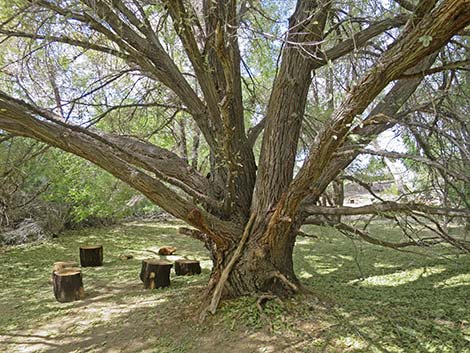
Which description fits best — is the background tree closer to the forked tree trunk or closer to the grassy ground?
the forked tree trunk

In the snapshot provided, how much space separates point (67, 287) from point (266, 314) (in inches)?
93.0

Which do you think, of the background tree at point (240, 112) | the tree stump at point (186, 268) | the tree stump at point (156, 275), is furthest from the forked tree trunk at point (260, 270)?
the tree stump at point (186, 268)

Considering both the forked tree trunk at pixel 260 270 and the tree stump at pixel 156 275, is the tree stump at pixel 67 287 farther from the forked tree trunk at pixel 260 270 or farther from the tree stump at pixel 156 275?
the forked tree trunk at pixel 260 270

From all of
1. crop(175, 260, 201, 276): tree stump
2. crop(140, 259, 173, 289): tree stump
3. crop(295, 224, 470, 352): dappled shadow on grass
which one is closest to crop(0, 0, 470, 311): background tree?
crop(295, 224, 470, 352): dappled shadow on grass

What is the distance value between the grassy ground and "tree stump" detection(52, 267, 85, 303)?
0.36ft

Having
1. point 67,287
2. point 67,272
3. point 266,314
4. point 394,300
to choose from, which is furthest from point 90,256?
point 394,300

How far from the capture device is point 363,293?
3.54m

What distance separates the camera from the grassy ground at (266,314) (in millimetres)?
2477

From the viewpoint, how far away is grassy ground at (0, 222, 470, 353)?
2.48 meters

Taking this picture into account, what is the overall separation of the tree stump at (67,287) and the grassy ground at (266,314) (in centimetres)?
11

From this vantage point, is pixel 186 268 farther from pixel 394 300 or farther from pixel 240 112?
pixel 394 300

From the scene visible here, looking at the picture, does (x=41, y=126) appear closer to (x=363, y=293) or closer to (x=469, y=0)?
(x=469, y=0)

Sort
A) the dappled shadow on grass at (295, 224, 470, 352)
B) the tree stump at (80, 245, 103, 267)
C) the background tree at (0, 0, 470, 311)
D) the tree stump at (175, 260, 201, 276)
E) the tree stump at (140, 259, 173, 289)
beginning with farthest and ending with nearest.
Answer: the tree stump at (80, 245, 103, 267) → the tree stump at (175, 260, 201, 276) → the tree stump at (140, 259, 173, 289) → the dappled shadow on grass at (295, 224, 470, 352) → the background tree at (0, 0, 470, 311)

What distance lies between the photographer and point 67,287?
3.94 metres
